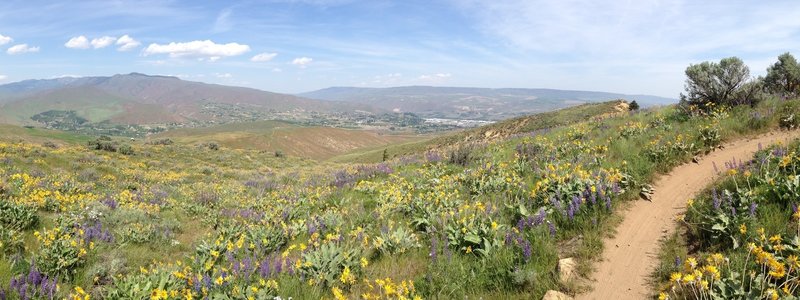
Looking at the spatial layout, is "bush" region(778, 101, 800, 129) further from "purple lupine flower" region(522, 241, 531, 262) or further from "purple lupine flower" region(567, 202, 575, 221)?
"purple lupine flower" region(522, 241, 531, 262)

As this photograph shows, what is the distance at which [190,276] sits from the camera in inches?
208

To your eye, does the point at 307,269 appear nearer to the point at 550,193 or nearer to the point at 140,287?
the point at 140,287

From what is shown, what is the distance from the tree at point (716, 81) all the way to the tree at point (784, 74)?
166 inches

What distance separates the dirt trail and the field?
0.19 m

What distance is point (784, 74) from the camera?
691 inches

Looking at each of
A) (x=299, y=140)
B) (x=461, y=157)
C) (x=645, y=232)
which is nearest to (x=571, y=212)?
(x=645, y=232)

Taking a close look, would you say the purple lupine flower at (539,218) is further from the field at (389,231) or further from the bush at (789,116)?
the bush at (789,116)

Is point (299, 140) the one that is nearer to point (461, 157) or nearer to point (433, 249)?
point (461, 157)

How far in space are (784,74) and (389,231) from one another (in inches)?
793

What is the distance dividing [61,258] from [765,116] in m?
14.6

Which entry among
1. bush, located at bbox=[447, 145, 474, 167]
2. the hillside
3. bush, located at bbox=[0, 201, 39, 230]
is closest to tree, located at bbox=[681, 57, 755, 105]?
bush, located at bbox=[447, 145, 474, 167]

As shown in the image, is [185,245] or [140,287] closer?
[140,287]

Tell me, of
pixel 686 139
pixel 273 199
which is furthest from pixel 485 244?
pixel 273 199

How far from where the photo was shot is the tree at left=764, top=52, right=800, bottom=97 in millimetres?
16719
